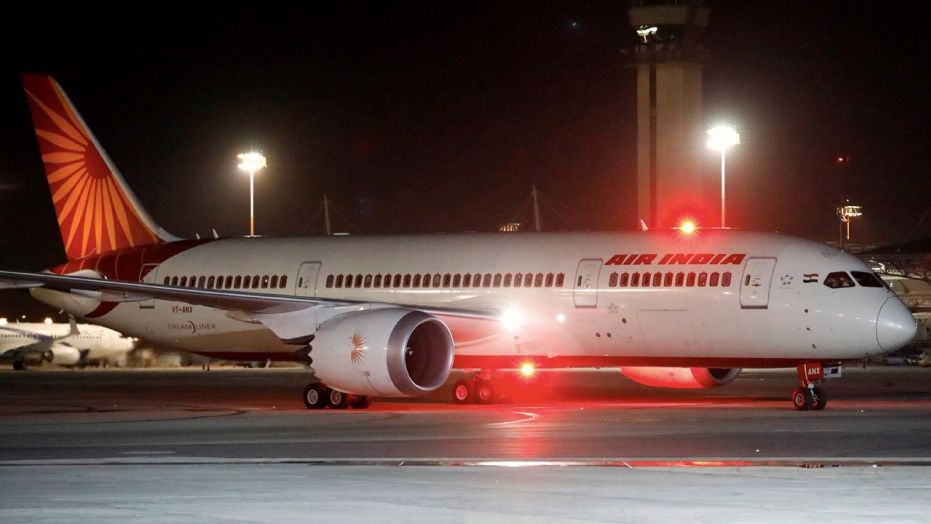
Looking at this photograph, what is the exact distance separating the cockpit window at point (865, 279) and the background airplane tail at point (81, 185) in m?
17.0

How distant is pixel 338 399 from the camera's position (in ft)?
94.2

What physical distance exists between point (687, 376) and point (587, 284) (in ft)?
10.1

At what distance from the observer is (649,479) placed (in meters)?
14.7

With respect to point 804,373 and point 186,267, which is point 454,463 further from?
point 186,267

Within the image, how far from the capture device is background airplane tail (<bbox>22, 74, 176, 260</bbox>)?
35.4 meters

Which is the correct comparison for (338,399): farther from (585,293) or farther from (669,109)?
(669,109)

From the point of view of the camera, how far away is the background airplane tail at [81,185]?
35.4m

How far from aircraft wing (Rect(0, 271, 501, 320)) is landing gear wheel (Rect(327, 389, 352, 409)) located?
69.7 inches

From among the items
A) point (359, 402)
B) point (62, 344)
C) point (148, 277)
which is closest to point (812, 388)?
point (359, 402)

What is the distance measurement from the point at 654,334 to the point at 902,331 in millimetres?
4453

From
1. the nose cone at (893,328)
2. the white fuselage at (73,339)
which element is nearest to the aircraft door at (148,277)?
the nose cone at (893,328)

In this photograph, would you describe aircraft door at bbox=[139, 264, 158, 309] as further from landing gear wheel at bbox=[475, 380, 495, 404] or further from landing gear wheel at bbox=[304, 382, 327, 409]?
landing gear wheel at bbox=[475, 380, 495, 404]

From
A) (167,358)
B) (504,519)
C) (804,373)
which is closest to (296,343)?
(804,373)

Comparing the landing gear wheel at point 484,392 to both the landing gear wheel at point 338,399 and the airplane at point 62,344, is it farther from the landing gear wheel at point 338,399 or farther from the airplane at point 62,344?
the airplane at point 62,344
